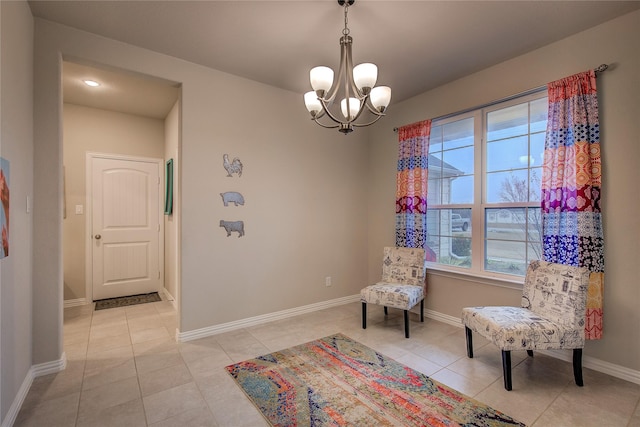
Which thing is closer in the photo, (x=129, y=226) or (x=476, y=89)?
(x=476, y=89)

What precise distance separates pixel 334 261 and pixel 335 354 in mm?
1550

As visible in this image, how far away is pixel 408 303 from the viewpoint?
296 cm

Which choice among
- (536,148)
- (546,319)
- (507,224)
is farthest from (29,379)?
(536,148)

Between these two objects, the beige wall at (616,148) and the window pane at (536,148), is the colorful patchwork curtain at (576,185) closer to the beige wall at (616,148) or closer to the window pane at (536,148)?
the beige wall at (616,148)

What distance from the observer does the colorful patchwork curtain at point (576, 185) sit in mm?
2316

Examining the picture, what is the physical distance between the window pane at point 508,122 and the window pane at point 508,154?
61 mm

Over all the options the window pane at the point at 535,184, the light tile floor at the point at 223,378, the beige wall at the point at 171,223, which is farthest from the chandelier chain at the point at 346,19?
the light tile floor at the point at 223,378

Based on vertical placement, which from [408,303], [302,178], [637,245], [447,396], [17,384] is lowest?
[447,396]

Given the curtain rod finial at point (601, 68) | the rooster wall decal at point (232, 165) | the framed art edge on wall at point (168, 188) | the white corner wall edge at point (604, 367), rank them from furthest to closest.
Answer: the framed art edge on wall at point (168, 188), the rooster wall decal at point (232, 165), the curtain rod finial at point (601, 68), the white corner wall edge at point (604, 367)

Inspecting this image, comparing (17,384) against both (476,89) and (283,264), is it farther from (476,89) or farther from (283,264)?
(476,89)

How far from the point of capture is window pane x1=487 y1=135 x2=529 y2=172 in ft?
9.32

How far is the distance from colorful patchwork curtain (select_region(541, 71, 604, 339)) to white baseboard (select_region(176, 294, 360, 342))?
96.4 inches

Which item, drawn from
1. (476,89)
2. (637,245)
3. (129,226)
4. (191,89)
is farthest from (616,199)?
(129,226)

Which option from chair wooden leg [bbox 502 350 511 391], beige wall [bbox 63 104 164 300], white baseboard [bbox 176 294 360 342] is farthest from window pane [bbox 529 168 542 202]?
beige wall [bbox 63 104 164 300]
